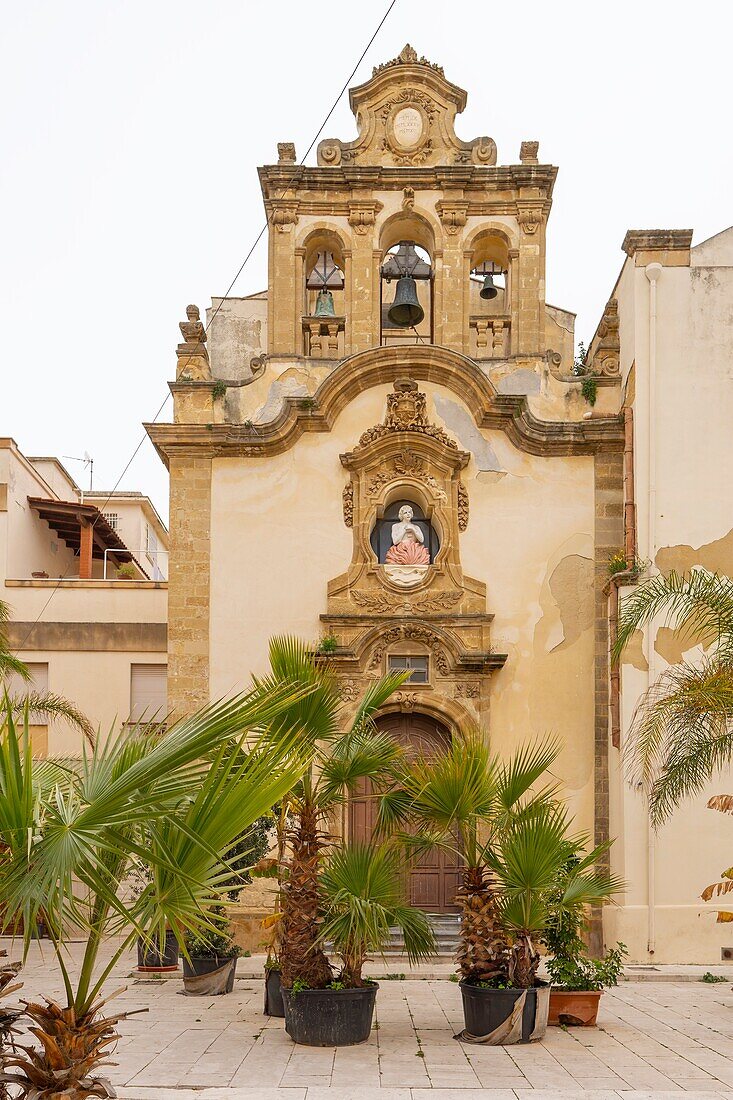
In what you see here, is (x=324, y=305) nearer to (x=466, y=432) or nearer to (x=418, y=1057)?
(x=466, y=432)

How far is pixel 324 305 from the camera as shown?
68.4ft

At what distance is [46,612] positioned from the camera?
24.3 meters

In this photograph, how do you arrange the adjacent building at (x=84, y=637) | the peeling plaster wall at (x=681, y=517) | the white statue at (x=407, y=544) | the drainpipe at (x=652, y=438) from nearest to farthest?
the peeling plaster wall at (x=681, y=517) → the drainpipe at (x=652, y=438) → the white statue at (x=407, y=544) → the adjacent building at (x=84, y=637)

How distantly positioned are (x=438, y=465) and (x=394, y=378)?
1387 mm

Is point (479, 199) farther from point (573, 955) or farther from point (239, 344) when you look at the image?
point (573, 955)

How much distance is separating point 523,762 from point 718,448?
7.61 metres

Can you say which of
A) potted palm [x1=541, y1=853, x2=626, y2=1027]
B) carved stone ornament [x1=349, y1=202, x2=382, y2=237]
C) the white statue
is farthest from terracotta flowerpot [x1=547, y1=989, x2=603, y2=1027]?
carved stone ornament [x1=349, y1=202, x2=382, y2=237]

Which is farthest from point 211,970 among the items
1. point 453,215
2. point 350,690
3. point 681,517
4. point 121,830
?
point 453,215

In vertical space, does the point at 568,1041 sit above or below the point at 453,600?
below

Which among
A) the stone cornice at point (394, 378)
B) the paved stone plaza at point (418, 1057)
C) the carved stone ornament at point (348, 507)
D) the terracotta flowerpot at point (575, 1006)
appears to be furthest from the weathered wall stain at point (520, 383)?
the terracotta flowerpot at point (575, 1006)

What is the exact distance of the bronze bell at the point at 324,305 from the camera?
68.0ft

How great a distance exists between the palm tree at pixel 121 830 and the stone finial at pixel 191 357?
12476mm

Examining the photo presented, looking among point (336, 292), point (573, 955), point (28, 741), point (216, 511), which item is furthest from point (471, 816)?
point (336, 292)

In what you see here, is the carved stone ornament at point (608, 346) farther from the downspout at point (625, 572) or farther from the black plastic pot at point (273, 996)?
the black plastic pot at point (273, 996)
